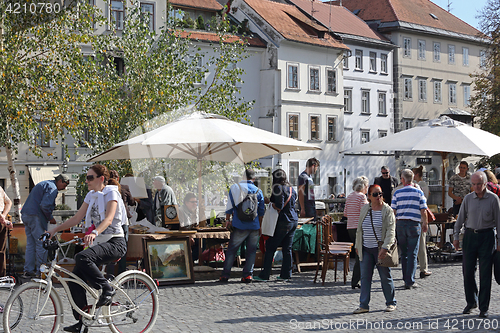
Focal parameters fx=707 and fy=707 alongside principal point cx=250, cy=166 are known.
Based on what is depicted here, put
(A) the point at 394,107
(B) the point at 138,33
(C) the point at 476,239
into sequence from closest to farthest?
(C) the point at 476,239
(B) the point at 138,33
(A) the point at 394,107

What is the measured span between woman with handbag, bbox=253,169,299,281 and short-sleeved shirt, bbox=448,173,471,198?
460 cm

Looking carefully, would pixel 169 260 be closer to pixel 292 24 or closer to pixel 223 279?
pixel 223 279

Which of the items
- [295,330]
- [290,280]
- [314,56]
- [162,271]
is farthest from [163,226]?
[314,56]

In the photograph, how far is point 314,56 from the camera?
48.2 metres

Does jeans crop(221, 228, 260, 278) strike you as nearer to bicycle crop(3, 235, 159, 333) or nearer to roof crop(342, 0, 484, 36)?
bicycle crop(3, 235, 159, 333)

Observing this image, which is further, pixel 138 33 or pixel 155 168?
pixel 138 33

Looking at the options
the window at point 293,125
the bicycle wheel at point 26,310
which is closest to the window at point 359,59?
the window at point 293,125

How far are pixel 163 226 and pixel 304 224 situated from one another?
8.78 ft

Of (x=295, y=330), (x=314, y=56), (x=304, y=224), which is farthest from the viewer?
(x=314, y=56)

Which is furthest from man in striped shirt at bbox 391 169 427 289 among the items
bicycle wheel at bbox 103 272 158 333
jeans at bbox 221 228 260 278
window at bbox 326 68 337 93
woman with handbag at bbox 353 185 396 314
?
window at bbox 326 68 337 93

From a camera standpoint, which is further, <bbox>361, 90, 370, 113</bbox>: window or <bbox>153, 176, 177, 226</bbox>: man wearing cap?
<bbox>361, 90, 370, 113</bbox>: window

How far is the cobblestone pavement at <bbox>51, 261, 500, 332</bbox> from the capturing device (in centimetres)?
776

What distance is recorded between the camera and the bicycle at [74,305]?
6492 mm

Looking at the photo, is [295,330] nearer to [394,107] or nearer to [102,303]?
[102,303]
